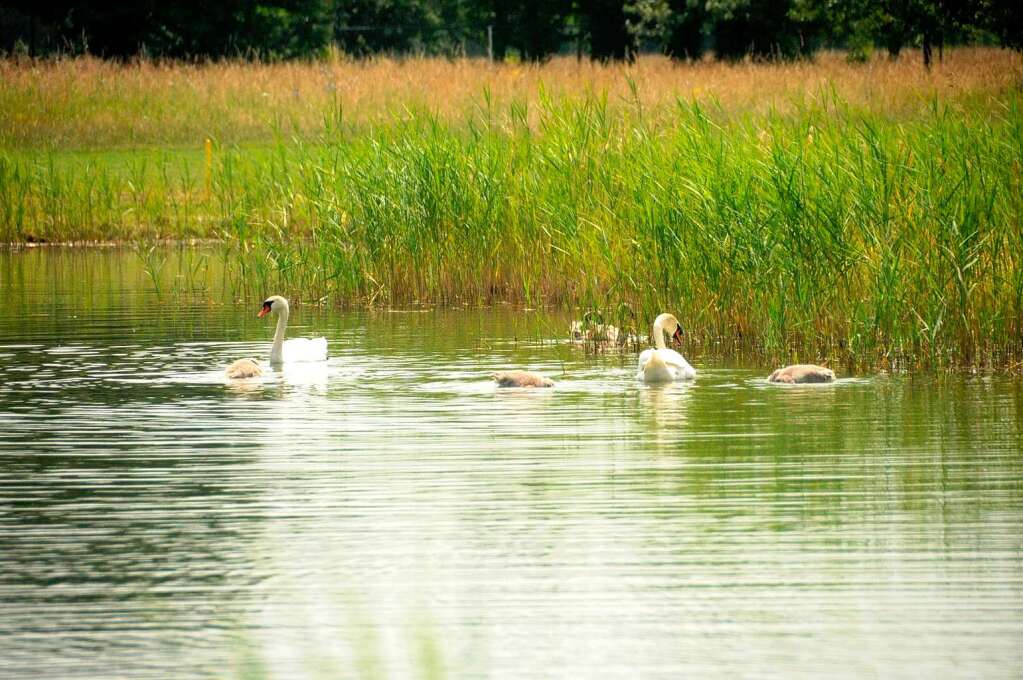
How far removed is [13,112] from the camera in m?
35.1

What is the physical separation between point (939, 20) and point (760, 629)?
1468 inches

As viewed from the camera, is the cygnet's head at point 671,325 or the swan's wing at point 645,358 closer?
the swan's wing at point 645,358

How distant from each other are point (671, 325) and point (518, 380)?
1.55 metres

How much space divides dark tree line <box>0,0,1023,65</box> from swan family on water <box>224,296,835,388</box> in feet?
77.0

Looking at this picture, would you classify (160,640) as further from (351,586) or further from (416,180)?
(416,180)

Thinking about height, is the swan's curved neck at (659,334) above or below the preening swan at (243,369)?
above

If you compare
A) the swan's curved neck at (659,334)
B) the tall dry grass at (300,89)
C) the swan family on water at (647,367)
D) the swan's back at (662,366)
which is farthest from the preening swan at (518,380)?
the tall dry grass at (300,89)

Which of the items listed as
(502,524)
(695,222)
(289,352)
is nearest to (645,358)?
(695,222)

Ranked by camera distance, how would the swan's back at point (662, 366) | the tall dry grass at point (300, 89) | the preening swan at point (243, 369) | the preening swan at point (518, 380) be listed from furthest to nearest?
1. the tall dry grass at point (300, 89)
2. the preening swan at point (243, 369)
3. the swan's back at point (662, 366)
4. the preening swan at point (518, 380)

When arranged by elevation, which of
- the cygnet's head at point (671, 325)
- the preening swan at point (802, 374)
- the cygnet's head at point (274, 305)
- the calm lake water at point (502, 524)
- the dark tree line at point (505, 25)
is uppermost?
the dark tree line at point (505, 25)

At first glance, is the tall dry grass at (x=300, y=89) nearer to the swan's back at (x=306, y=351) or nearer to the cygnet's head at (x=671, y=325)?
the swan's back at (x=306, y=351)

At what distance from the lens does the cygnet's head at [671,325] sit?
40.6 ft

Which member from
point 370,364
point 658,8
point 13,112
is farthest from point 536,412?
point 658,8

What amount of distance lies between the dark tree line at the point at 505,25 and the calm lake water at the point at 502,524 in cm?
2498
